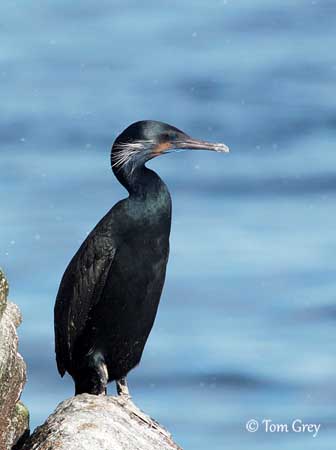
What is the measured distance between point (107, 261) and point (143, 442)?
118 centimetres

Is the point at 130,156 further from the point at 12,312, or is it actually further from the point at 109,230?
the point at 12,312

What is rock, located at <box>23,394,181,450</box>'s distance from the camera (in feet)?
15.9

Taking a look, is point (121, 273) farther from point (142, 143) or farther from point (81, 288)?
point (142, 143)

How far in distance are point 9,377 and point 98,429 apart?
51 centimetres

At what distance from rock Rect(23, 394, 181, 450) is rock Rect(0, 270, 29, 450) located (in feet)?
0.48

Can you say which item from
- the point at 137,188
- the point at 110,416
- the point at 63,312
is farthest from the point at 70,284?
the point at 110,416

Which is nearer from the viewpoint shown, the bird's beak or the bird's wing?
the bird's wing

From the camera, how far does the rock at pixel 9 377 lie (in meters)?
5.09

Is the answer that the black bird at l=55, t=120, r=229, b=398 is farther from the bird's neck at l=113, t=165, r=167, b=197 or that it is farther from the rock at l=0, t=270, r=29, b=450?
the rock at l=0, t=270, r=29, b=450

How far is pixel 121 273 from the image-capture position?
597 cm

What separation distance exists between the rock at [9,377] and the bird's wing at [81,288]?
63cm

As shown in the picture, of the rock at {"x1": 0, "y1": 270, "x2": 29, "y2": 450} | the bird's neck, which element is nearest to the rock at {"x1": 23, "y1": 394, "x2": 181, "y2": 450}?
the rock at {"x1": 0, "y1": 270, "x2": 29, "y2": 450}

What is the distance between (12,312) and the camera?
5.32 metres

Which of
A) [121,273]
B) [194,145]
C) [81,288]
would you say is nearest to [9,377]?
[81,288]
